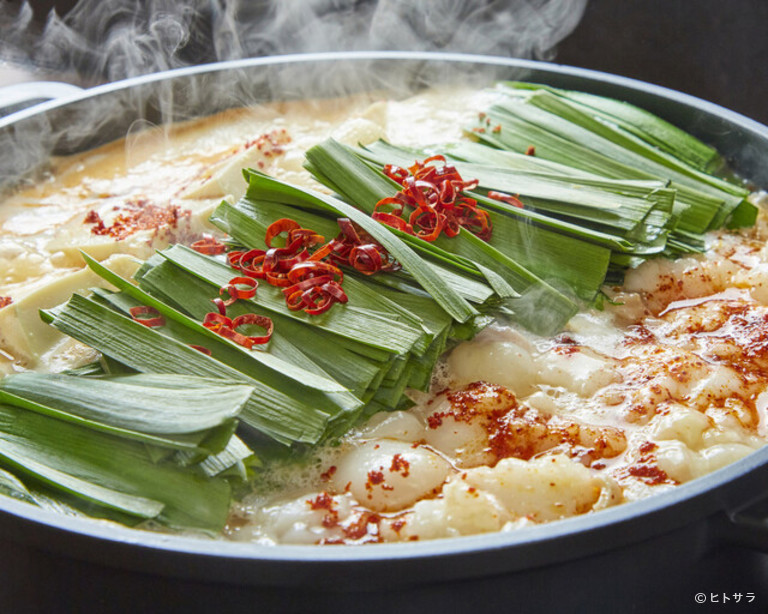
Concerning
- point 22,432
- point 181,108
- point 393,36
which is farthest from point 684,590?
point 393,36

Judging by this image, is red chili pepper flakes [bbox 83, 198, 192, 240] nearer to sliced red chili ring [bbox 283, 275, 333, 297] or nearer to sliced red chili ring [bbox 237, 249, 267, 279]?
sliced red chili ring [bbox 237, 249, 267, 279]

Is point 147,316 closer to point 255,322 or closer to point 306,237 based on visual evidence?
point 255,322

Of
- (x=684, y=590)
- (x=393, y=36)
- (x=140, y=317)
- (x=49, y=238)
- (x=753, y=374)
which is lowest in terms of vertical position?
(x=684, y=590)

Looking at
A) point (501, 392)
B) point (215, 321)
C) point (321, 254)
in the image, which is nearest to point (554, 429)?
point (501, 392)

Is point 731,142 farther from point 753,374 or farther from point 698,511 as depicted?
point 698,511

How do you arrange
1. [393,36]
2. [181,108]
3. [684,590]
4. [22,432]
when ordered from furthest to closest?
[393,36], [181,108], [22,432], [684,590]

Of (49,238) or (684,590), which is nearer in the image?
(684,590)
